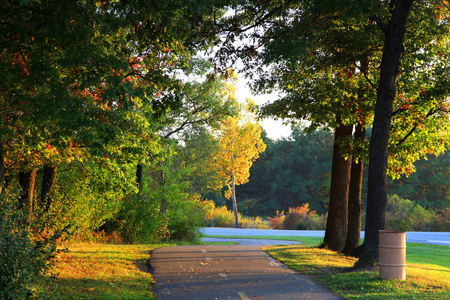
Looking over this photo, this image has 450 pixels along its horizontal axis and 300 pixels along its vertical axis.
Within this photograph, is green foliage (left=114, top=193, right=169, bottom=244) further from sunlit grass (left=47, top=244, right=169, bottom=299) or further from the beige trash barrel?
the beige trash barrel

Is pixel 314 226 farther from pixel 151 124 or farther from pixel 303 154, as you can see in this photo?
pixel 303 154

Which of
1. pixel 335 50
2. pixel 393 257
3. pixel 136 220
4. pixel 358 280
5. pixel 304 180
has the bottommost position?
pixel 358 280

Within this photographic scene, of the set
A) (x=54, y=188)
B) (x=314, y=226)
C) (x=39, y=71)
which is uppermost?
(x=39, y=71)

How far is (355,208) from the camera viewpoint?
14312 mm

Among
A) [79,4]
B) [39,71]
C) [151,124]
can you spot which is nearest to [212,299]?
[39,71]

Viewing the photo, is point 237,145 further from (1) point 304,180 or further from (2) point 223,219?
(1) point 304,180

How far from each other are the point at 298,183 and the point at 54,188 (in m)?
45.1

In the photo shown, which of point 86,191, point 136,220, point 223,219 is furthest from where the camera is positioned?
point 223,219

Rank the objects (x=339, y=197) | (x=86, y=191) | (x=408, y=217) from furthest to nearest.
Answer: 1. (x=408, y=217)
2. (x=86, y=191)
3. (x=339, y=197)

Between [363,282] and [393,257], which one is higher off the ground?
[393,257]

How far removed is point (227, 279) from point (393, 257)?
3.52 meters

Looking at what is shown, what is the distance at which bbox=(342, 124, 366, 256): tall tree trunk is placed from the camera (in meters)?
14.1

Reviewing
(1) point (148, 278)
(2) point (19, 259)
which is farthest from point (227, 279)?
(2) point (19, 259)

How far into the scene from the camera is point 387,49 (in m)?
10.5
